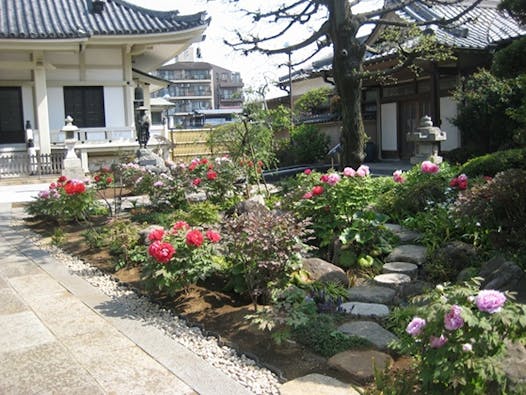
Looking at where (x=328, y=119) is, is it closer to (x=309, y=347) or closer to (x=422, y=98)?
(x=422, y=98)

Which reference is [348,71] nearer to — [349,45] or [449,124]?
[349,45]

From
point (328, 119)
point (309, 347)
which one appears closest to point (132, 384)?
point (309, 347)

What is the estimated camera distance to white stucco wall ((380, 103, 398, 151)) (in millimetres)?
18875

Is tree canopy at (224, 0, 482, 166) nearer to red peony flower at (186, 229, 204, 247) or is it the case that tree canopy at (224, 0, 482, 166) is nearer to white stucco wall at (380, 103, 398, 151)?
red peony flower at (186, 229, 204, 247)

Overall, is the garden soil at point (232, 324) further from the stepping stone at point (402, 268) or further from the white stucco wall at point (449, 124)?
the white stucco wall at point (449, 124)

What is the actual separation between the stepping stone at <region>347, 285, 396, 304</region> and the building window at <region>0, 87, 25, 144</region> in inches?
645

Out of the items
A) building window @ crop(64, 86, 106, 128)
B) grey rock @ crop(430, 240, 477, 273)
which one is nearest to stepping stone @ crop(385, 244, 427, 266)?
grey rock @ crop(430, 240, 477, 273)

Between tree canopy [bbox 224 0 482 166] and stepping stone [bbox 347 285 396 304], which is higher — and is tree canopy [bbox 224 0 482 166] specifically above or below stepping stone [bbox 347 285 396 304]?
above

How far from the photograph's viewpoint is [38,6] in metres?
19.0

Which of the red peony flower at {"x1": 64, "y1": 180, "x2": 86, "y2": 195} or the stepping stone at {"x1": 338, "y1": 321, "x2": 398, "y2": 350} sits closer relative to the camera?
the stepping stone at {"x1": 338, "y1": 321, "x2": 398, "y2": 350}

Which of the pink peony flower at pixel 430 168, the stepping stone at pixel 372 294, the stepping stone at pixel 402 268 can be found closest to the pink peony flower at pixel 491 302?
the stepping stone at pixel 372 294

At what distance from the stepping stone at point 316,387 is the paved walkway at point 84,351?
0.27m

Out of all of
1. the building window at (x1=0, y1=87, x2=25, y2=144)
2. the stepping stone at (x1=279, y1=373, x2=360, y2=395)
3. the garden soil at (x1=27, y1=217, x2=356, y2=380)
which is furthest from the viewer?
the building window at (x1=0, y1=87, x2=25, y2=144)

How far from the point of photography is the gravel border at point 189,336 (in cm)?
Answer: 332
